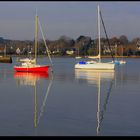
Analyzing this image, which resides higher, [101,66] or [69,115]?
[101,66]

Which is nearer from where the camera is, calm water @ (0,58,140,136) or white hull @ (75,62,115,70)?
calm water @ (0,58,140,136)

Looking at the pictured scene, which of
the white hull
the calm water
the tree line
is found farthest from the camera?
the tree line

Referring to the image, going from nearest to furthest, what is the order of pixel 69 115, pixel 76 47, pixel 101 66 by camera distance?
pixel 69 115 → pixel 101 66 → pixel 76 47

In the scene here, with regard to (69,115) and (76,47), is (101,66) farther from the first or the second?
(76,47)

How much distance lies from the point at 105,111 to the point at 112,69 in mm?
33713

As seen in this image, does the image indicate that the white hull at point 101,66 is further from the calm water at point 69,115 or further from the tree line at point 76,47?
the tree line at point 76,47

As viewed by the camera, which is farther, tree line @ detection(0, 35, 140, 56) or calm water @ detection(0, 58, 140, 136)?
tree line @ detection(0, 35, 140, 56)

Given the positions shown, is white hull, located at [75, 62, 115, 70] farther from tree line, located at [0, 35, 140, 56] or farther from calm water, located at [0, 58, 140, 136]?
tree line, located at [0, 35, 140, 56]

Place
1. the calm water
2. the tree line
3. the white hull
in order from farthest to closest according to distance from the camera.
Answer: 1. the tree line
2. the white hull
3. the calm water

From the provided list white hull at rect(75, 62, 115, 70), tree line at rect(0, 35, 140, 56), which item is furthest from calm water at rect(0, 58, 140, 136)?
tree line at rect(0, 35, 140, 56)

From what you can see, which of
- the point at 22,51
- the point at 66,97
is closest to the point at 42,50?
the point at 22,51

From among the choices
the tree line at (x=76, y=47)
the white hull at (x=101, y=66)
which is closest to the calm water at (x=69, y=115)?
the white hull at (x=101, y=66)

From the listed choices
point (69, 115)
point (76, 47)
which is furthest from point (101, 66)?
point (76, 47)

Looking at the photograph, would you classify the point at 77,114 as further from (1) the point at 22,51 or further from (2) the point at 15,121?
(1) the point at 22,51
